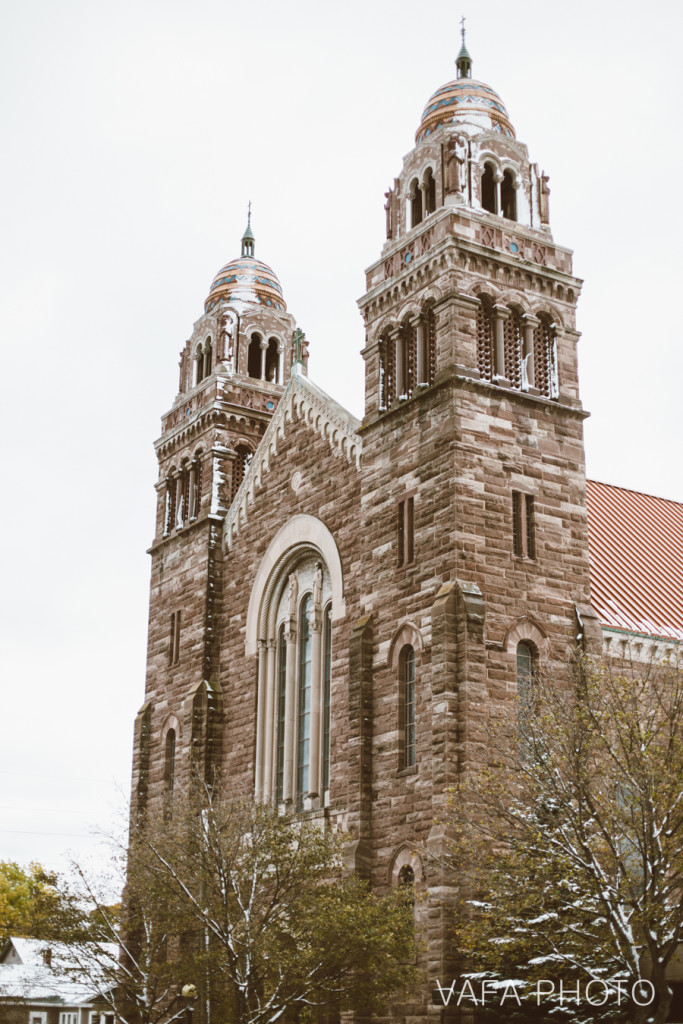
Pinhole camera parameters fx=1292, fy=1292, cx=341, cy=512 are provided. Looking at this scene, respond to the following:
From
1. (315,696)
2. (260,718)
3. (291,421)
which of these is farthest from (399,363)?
(260,718)

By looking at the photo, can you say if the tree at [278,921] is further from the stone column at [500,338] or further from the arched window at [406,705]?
the stone column at [500,338]

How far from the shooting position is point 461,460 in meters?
28.3

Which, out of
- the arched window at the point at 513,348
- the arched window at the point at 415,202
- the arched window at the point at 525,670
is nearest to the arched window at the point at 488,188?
the arched window at the point at 415,202

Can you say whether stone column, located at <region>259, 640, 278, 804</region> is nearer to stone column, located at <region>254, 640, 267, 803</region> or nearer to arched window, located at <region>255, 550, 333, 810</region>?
arched window, located at <region>255, 550, 333, 810</region>

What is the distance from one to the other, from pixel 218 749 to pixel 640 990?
18.6 metres

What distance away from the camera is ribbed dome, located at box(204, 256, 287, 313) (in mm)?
43469

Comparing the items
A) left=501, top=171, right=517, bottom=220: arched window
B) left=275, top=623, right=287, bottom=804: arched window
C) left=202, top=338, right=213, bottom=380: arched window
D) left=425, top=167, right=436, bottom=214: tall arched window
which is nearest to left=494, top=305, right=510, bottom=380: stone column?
left=501, top=171, right=517, bottom=220: arched window

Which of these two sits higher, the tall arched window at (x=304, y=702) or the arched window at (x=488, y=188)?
the arched window at (x=488, y=188)

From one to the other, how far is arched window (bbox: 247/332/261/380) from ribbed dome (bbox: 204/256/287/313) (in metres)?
1.29

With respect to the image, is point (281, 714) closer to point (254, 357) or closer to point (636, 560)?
point (636, 560)

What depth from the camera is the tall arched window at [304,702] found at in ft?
108

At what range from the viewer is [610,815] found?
20938 mm

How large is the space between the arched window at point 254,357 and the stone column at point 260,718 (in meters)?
11.1

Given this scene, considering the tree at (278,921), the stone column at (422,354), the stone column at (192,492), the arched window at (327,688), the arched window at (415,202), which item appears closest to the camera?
the tree at (278,921)
